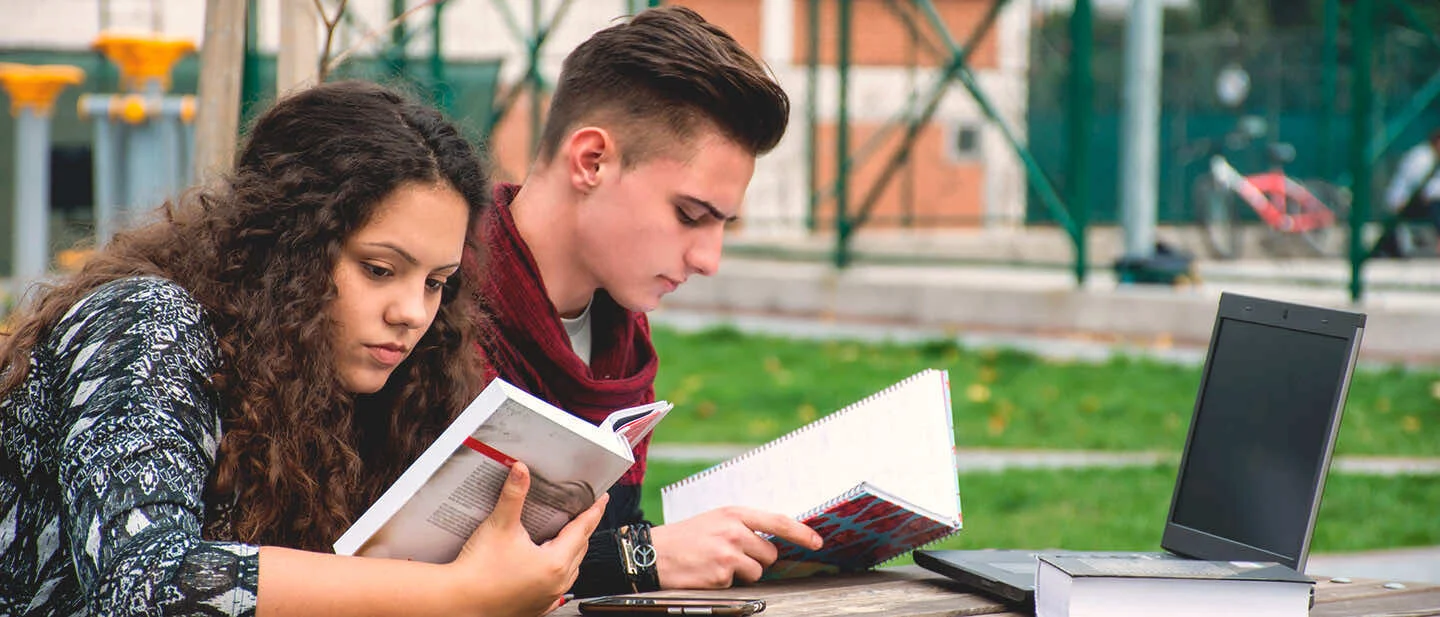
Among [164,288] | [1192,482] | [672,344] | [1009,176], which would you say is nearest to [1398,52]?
[1009,176]

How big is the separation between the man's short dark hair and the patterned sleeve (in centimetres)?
108

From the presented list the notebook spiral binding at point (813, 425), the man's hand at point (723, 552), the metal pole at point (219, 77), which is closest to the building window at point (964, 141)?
the metal pole at point (219, 77)

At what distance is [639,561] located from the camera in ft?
7.91

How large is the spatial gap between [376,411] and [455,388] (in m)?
0.11

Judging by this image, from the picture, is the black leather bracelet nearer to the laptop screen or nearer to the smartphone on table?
the smartphone on table

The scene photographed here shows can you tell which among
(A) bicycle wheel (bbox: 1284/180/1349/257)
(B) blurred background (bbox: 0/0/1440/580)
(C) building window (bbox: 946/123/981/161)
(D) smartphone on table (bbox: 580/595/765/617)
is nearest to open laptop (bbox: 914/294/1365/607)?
(D) smartphone on table (bbox: 580/595/765/617)

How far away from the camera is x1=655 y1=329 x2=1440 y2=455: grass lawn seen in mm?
6977

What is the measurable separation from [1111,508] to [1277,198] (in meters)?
10.3

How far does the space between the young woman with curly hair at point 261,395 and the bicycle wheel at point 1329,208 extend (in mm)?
13744

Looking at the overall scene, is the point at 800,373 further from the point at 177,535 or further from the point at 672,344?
the point at 177,535

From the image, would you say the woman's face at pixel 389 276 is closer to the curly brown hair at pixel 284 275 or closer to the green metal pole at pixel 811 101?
the curly brown hair at pixel 284 275

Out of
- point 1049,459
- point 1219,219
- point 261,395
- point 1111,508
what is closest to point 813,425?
point 261,395

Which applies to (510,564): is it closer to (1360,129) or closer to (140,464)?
(140,464)

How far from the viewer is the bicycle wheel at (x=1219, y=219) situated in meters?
14.5
